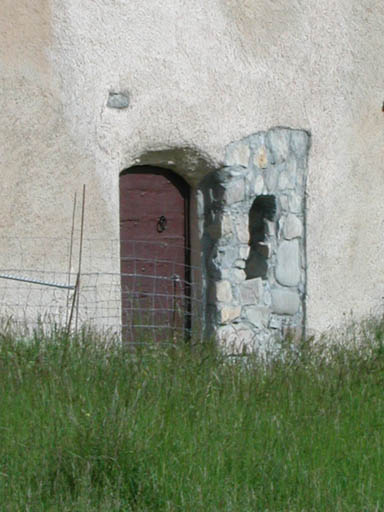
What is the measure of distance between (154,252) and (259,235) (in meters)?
0.99

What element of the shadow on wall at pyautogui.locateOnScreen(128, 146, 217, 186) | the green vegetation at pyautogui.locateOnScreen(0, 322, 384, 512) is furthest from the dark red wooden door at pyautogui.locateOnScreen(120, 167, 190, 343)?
the green vegetation at pyautogui.locateOnScreen(0, 322, 384, 512)

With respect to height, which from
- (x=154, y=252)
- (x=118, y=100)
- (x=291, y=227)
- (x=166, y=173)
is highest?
(x=118, y=100)

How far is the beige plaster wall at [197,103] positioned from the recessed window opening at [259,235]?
380 millimetres

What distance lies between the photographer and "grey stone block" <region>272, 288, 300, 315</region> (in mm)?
7484

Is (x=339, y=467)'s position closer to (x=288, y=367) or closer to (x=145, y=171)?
(x=288, y=367)

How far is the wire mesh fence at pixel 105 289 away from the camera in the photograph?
6020 mm

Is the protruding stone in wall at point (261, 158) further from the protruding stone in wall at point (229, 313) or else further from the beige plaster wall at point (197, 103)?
the protruding stone in wall at point (229, 313)

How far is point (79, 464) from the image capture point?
4.11m

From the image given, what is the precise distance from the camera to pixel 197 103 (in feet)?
22.4

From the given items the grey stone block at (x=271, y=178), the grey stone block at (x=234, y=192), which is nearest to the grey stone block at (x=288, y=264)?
the grey stone block at (x=271, y=178)

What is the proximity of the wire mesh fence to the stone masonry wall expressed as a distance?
23cm

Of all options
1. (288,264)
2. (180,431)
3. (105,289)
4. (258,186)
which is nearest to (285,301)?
(288,264)

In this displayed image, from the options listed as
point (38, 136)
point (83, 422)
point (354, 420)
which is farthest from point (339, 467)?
point (38, 136)

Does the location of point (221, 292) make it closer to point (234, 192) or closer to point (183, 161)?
point (234, 192)
